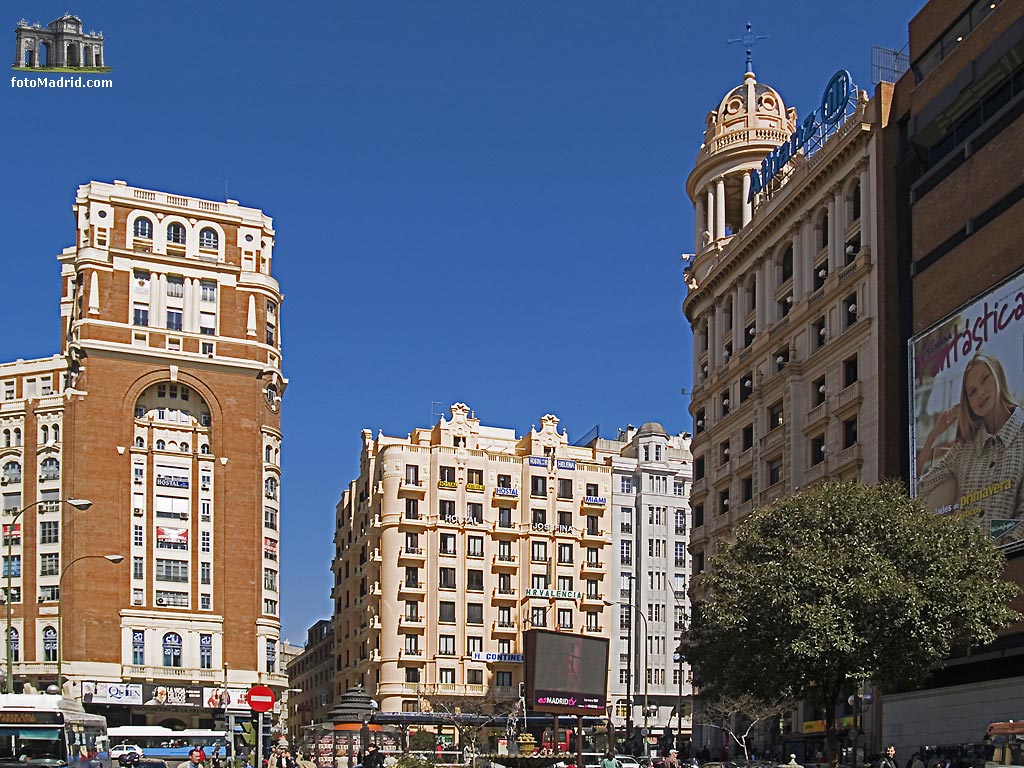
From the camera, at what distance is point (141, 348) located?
110438 mm

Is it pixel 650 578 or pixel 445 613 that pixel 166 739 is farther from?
pixel 650 578

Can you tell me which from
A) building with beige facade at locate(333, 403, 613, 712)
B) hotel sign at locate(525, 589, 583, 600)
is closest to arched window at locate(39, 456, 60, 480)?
building with beige facade at locate(333, 403, 613, 712)

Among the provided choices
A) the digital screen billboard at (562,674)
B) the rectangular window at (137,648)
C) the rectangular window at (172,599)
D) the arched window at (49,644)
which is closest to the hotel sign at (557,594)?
the rectangular window at (172,599)

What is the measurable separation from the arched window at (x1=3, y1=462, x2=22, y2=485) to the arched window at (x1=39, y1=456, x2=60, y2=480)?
8.03 feet

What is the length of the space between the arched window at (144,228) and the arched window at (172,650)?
29.5 meters

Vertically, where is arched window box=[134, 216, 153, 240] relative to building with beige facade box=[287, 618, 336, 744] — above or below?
above

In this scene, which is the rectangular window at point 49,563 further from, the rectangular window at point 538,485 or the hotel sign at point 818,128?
the hotel sign at point 818,128

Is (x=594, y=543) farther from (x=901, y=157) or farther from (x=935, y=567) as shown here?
(x=935, y=567)

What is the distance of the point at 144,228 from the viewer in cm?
11481

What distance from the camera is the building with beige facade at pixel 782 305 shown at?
65125mm

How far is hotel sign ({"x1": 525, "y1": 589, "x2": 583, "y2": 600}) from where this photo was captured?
121 meters

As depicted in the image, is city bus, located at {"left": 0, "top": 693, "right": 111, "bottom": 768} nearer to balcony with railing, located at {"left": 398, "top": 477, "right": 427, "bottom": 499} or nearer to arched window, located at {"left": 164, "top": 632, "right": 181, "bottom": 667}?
arched window, located at {"left": 164, "top": 632, "right": 181, "bottom": 667}

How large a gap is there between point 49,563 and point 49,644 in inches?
221

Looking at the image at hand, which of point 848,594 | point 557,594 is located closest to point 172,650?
point 557,594
